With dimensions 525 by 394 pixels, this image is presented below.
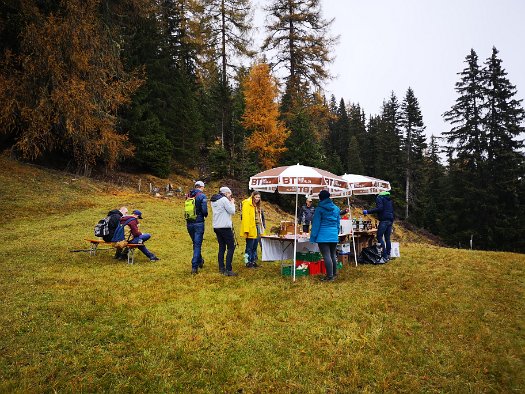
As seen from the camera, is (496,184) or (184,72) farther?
(184,72)

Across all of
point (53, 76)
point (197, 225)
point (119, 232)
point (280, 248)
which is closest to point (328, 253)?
point (280, 248)

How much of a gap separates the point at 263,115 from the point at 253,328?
82.7 feet

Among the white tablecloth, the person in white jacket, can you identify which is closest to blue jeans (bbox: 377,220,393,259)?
the white tablecloth

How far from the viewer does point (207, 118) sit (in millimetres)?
36125

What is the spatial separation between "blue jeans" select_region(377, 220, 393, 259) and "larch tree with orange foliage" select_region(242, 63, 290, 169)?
18.4 metres

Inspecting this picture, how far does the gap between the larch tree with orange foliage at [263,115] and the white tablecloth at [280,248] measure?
1950cm

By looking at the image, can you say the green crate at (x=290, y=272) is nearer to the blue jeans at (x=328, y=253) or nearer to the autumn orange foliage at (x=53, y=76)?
the blue jeans at (x=328, y=253)

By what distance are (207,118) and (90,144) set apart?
18075mm

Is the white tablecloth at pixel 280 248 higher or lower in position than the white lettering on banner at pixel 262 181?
lower

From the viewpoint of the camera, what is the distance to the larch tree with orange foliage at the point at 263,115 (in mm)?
28625

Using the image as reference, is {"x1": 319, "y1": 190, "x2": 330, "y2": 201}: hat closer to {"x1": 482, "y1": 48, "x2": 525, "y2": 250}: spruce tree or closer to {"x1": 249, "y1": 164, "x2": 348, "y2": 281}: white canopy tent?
{"x1": 249, "y1": 164, "x2": 348, "y2": 281}: white canopy tent

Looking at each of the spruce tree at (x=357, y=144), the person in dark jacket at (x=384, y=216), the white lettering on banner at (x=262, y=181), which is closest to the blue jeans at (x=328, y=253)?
the white lettering on banner at (x=262, y=181)

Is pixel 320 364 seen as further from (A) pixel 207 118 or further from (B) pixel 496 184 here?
(A) pixel 207 118

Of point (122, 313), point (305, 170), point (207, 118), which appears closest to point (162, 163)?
point (207, 118)
